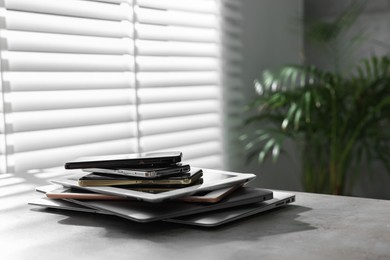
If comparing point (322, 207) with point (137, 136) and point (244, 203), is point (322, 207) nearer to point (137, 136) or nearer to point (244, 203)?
point (244, 203)

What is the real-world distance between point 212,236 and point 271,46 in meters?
2.27

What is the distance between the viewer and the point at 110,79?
6.81ft

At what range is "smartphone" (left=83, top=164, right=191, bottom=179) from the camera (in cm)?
85

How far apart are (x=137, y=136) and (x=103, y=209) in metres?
1.35

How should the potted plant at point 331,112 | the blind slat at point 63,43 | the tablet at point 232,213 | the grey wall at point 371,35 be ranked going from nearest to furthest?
the tablet at point 232,213, the blind slat at point 63,43, the potted plant at point 331,112, the grey wall at point 371,35

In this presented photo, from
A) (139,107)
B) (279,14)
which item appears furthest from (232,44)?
(139,107)

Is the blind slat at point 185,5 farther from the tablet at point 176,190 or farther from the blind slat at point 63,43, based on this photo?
the tablet at point 176,190

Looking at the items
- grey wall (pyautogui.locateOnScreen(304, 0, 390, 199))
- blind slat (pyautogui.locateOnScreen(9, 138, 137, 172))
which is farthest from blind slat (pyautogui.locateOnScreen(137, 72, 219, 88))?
grey wall (pyautogui.locateOnScreen(304, 0, 390, 199))

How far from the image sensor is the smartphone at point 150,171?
2.78ft

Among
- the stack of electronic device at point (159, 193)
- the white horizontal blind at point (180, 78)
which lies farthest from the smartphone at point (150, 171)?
the white horizontal blind at point (180, 78)

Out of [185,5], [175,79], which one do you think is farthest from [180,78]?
[185,5]

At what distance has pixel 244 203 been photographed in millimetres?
881

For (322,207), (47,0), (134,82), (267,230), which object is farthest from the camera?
(134,82)

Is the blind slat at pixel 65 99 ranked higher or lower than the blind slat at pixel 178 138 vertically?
higher
